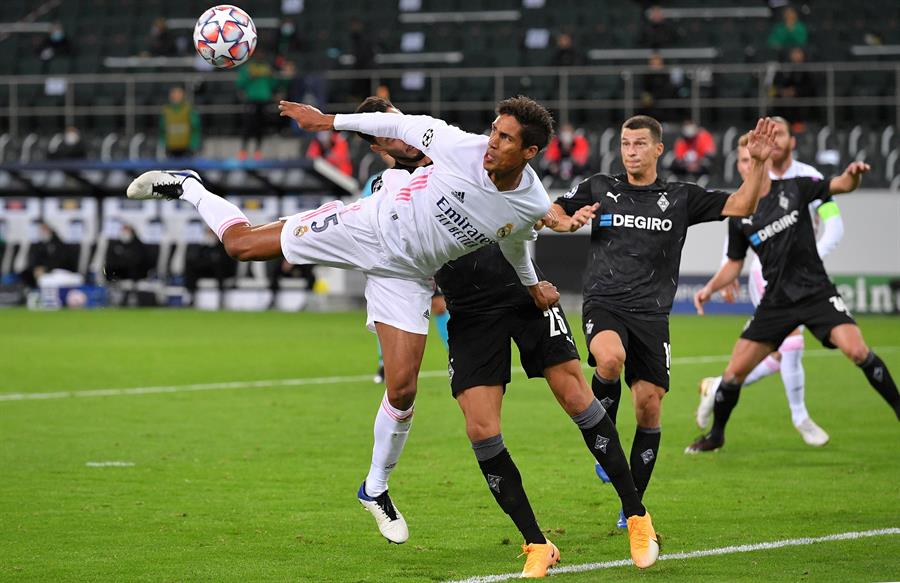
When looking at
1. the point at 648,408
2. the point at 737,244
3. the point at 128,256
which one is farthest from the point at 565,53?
the point at 648,408

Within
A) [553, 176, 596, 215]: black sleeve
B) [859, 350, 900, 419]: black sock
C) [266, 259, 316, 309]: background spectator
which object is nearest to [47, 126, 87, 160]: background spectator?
[266, 259, 316, 309]: background spectator

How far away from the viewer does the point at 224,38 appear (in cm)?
898

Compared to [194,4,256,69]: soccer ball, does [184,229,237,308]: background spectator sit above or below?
below

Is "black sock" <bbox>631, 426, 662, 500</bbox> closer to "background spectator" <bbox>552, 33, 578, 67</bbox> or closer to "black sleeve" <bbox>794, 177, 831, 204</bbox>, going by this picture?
"black sleeve" <bbox>794, 177, 831, 204</bbox>

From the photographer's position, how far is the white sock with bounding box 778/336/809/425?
1155cm

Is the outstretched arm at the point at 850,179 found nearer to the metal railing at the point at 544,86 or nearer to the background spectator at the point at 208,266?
the metal railing at the point at 544,86

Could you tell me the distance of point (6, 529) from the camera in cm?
764

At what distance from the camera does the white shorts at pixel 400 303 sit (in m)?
7.12

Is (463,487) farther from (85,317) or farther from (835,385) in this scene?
(85,317)

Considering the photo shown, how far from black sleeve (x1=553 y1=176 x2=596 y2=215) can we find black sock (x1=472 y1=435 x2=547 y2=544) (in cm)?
199

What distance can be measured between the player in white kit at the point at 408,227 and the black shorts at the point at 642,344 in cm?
119

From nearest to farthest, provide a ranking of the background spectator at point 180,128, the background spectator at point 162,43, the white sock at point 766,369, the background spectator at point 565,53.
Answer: the white sock at point 766,369 < the background spectator at point 565,53 < the background spectator at point 180,128 < the background spectator at point 162,43

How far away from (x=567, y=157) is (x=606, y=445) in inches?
843

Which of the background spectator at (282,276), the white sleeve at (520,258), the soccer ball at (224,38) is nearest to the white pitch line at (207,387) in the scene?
the soccer ball at (224,38)
